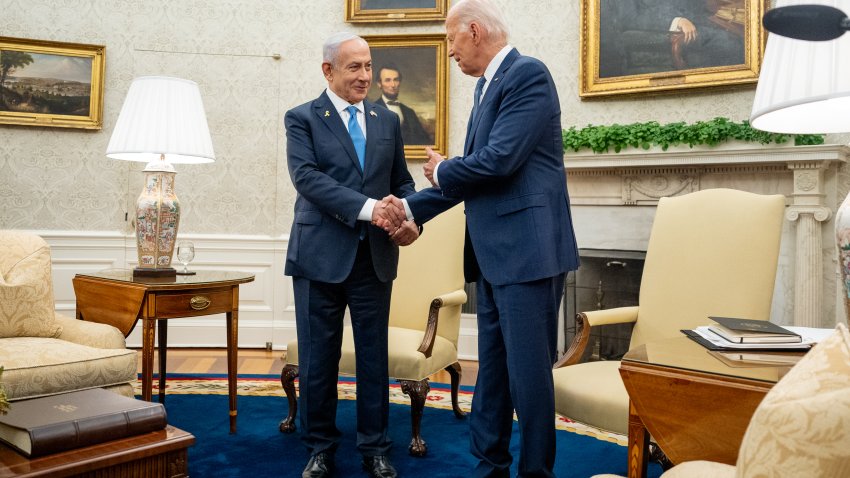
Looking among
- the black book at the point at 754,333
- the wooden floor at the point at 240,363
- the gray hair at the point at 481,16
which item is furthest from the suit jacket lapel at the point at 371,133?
the wooden floor at the point at 240,363

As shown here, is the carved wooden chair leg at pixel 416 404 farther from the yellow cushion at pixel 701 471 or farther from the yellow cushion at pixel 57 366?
the yellow cushion at pixel 701 471

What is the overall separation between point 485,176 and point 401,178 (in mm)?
905

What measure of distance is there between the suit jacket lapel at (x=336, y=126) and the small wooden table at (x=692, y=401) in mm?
1443

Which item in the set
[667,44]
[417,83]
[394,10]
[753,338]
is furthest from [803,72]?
[394,10]

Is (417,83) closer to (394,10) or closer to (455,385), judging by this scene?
(394,10)

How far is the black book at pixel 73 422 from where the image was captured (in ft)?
5.29

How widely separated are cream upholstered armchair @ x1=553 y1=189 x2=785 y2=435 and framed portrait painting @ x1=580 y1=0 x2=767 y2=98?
241 cm

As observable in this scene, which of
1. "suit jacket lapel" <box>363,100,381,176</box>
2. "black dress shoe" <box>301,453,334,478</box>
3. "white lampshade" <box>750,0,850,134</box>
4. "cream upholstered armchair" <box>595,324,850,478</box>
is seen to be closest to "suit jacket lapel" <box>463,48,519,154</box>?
"suit jacket lapel" <box>363,100,381,176</box>

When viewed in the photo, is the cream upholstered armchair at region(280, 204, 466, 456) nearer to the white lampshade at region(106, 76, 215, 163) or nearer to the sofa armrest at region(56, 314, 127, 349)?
the sofa armrest at region(56, 314, 127, 349)

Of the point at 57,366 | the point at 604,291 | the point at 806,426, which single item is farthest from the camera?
the point at 604,291

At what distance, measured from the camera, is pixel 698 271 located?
2605 mm

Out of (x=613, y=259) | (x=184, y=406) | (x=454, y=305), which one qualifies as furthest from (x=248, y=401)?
(x=613, y=259)

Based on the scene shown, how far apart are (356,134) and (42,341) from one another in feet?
5.09

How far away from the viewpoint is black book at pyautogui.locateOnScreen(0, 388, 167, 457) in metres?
1.61
